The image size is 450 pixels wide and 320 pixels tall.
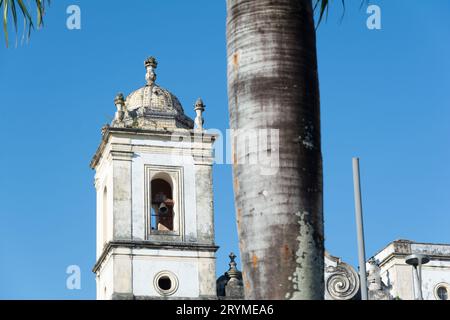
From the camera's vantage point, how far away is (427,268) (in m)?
36.4

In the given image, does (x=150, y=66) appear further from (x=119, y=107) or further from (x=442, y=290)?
(x=442, y=290)

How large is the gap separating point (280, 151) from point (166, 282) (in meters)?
23.9

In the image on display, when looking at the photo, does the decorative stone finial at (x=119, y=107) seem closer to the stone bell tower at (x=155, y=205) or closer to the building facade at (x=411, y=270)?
the stone bell tower at (x=155, y=205)

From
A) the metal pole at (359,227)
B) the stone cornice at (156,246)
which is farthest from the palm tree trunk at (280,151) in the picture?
the stone cornice at (156,246)

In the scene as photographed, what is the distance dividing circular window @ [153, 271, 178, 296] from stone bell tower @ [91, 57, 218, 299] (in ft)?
0.08

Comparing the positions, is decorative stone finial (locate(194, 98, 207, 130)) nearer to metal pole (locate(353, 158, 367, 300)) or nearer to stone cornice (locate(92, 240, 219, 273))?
stone cornice (locate(92, 240, 219, 273))

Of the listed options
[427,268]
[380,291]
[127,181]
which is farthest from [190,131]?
[427,268]

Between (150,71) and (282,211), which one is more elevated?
(150,71)

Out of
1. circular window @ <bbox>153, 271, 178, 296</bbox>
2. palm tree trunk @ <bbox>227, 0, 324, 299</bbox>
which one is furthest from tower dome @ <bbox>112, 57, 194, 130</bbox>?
palm tree trunk @ <bbox>227, 0, 324, 299</bbox>

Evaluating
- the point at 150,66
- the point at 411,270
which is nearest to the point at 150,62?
the point at 150,66

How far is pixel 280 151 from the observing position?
7.40 m

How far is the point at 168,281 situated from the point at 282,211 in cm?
2399

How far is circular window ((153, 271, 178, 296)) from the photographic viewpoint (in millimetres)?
30781
